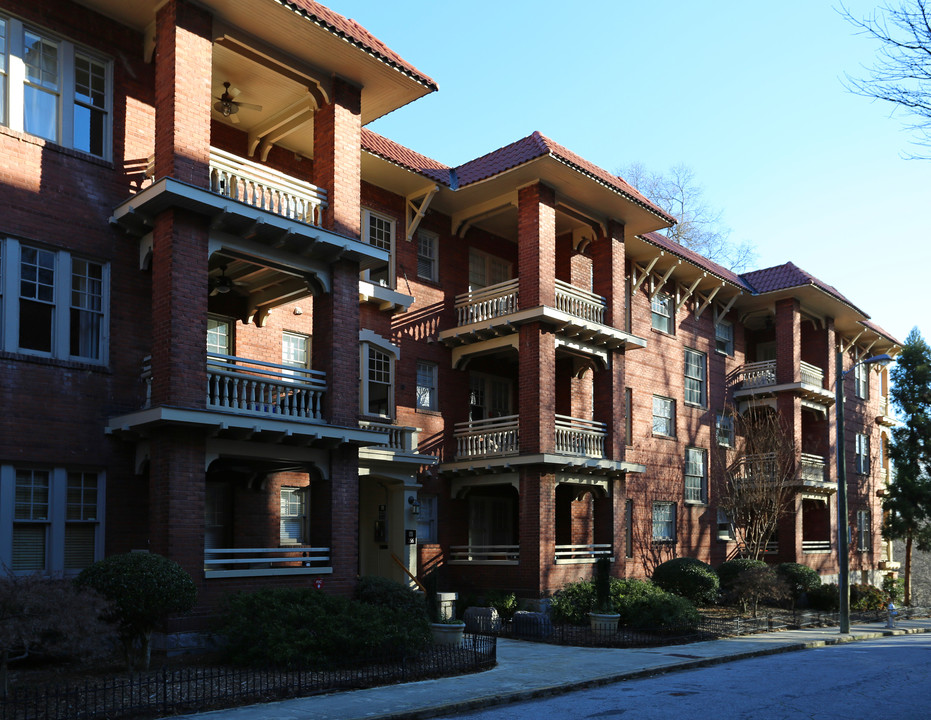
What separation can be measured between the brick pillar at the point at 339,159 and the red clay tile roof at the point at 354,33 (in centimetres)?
112

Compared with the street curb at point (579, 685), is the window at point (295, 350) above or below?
above

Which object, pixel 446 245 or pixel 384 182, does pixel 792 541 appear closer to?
pixel 446 245

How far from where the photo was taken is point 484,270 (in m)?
29.3

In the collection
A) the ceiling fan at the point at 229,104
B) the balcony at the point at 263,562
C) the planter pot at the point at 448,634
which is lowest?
the planter pot at the point at 448,634

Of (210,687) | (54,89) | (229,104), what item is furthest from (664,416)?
(210,687)

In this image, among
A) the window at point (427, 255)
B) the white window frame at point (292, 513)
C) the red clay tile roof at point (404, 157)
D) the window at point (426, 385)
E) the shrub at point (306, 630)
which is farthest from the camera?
the window at point (427, 255)

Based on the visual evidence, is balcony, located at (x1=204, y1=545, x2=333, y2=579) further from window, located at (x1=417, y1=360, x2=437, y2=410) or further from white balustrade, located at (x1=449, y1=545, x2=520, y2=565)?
window, located at (x1=417, y1=360, x2=437, y2=410)

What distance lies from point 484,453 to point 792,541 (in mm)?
16702

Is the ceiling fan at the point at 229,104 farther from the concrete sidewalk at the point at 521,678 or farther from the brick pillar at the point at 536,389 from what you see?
the concrete sidewalk at the point at 521,678

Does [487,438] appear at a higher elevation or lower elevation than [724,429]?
lower

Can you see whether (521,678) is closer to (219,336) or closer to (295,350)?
(219,336)

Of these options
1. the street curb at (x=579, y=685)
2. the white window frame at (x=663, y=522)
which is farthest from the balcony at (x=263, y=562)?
the white window frame at (x=663, y=522)

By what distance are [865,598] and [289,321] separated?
84.0 feet

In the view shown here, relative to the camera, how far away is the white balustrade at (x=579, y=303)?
87.3ft
